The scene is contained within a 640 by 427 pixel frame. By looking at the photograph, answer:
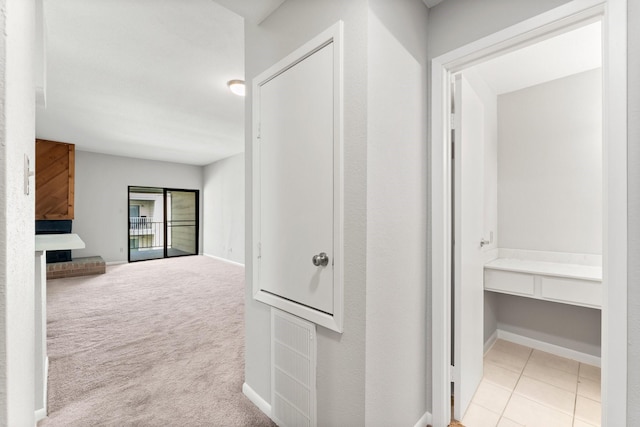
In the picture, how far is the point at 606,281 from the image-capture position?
42.8 inches

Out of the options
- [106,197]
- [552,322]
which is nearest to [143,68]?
[552,322]

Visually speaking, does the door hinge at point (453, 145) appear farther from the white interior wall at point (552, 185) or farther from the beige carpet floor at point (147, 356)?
the beige carpet floor at point (147, 356)

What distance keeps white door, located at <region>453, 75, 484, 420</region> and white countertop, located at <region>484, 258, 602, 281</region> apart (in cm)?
55

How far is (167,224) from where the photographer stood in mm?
7496

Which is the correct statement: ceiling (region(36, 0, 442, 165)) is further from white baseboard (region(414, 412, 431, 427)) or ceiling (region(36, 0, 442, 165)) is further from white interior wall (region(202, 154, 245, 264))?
white baseboard (region(414, 412, 431, 427))

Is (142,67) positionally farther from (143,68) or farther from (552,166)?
(552,166)

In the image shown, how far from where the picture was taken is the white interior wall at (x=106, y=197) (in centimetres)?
612

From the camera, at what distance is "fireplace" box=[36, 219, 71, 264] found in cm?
523

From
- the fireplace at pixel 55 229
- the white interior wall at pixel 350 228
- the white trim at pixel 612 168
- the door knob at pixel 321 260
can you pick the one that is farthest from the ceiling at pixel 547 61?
the fireplace at pixel 55 229

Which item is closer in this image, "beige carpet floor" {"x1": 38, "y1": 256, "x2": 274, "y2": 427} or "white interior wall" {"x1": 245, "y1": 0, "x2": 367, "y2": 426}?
"white interior wall" {"x1": 245, "y1": 0, "x2": 367, "y2": 426}

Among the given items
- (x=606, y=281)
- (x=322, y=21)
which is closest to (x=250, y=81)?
(x=322, y=21)

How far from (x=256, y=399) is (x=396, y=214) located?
4.89 ft

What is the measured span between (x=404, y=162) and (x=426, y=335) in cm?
103

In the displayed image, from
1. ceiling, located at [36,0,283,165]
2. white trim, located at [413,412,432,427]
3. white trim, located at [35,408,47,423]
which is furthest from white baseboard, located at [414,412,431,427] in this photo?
ceiling, located at [36,0,283,165]
